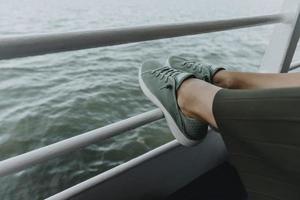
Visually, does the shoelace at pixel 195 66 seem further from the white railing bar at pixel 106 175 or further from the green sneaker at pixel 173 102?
the white railing bar at pixel 106 175

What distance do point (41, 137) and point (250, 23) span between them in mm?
2153

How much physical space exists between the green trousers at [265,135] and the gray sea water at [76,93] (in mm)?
349

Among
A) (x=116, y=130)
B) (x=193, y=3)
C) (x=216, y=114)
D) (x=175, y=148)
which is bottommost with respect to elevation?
(x=193, y=3)

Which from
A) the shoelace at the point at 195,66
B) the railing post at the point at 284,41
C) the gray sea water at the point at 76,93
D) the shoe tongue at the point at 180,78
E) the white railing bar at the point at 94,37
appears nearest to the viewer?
the white railing bar at the point at 94,37

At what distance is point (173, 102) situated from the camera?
77cm

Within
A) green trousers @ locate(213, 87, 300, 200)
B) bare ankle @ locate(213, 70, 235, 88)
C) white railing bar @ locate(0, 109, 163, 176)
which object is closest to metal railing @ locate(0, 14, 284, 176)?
white railing bar @ locate(0, 109, 163, 176)

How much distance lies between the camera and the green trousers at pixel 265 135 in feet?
1.63

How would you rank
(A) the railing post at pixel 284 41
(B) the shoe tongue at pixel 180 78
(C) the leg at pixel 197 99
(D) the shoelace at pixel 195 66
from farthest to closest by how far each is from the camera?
(A) the railing post at pixel 284 41, (D) the shoelace at pixel 195 66, (B) the shoe tongue at pixel 180 78, (C) the leg at pixel 197 99

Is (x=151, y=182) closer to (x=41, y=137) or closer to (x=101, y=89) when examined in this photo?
(x=41, y=137)

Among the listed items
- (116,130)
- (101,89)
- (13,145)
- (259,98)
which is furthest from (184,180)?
(101,89)

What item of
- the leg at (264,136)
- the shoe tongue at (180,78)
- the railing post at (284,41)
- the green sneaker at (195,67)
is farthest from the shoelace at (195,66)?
the railing post at (284,41)

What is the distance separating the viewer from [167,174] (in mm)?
1119

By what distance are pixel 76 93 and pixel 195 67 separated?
282 centimetres

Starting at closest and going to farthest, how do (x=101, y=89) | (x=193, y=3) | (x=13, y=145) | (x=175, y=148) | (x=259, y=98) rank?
(x=259, y=98) < (x=175, y=148) < (x=13, y=145) < (x=101, y=89) < (x=193, y=3)
